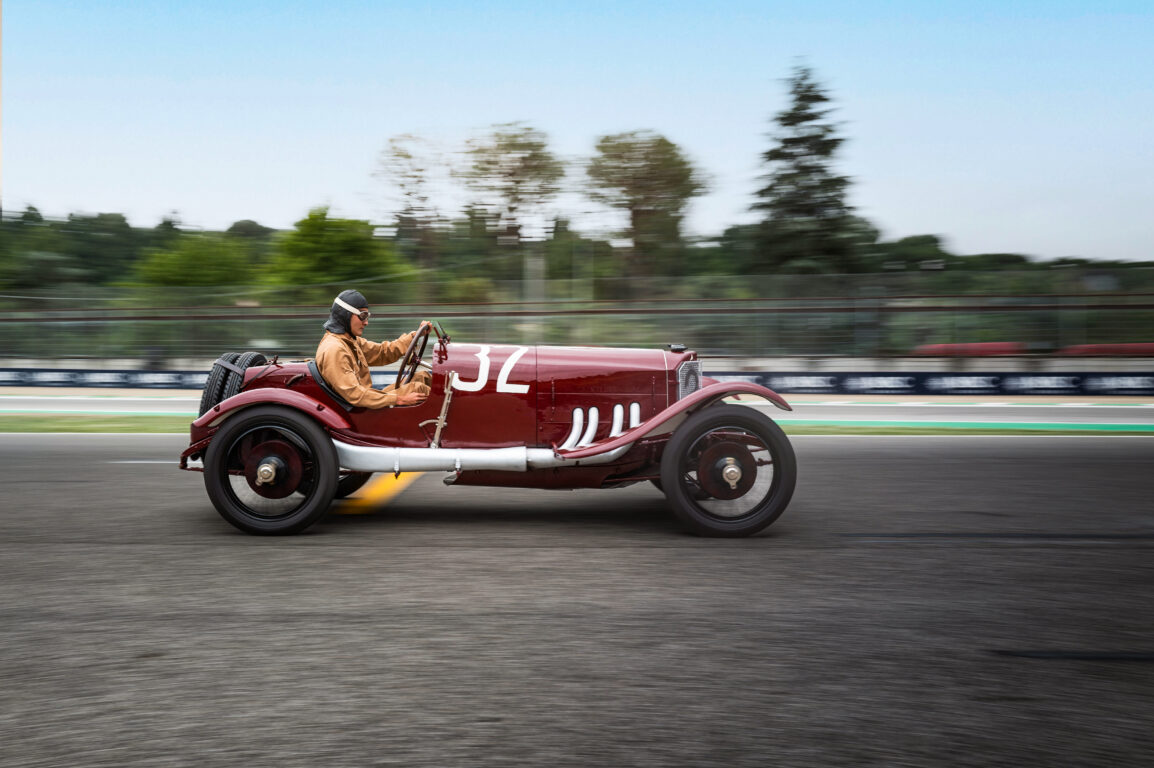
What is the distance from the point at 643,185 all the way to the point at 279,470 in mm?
32665

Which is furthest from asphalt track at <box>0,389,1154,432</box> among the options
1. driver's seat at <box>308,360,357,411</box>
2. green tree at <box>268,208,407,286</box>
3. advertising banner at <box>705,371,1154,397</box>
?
green tree at <box>268,208,407,286</box>

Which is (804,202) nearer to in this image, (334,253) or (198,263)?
(334,253)

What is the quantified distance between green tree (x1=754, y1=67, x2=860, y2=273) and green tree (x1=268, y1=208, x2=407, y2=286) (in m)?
17.9

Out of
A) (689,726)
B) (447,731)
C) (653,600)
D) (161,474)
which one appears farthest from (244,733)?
(161,474)

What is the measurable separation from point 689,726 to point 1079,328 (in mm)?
19061

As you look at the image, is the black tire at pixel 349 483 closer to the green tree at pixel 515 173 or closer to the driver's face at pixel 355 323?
the driver's face at pixel 355 323

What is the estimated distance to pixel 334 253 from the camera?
153 ft

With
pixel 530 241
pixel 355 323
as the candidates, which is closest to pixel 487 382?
pixel 355 323

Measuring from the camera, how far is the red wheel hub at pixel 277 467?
17.0ft

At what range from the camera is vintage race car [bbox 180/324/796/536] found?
511 centimetres

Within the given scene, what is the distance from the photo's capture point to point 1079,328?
18.9 meters

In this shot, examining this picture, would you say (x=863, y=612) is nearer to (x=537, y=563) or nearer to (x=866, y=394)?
(x=537, y=563)

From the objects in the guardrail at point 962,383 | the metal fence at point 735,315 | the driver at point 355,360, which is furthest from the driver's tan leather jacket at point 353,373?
the metal fence at point 735,315

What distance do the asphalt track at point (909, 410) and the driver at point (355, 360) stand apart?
7865 millimetres
